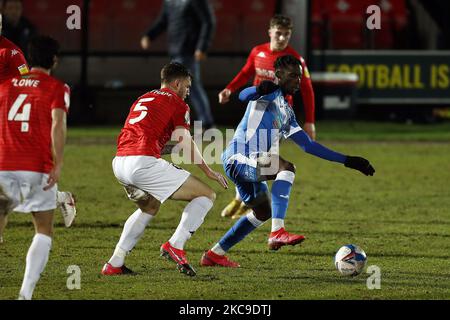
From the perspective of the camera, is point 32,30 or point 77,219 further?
point 32,30

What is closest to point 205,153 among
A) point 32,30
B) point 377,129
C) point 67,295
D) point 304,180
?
point 304,180

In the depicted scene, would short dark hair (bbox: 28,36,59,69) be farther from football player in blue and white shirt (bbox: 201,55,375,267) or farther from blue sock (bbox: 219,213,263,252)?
blue sock (bbox: 219,213,263,252)

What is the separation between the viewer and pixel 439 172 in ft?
51.5

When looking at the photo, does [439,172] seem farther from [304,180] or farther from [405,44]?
[405,44]

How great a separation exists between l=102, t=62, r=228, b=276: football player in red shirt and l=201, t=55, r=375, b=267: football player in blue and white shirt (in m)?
0.67

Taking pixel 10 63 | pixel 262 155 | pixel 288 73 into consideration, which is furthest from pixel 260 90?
pixel 10 63

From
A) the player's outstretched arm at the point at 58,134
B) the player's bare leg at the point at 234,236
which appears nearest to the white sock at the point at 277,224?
the player's bare leg at the point at 234,236

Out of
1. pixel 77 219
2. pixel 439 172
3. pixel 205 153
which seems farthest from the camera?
pixel 205 153

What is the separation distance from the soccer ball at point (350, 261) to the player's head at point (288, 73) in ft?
4.83

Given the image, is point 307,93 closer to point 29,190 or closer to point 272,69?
point 272,69

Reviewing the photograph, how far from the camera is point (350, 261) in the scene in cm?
862

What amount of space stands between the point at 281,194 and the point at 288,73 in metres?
1.01

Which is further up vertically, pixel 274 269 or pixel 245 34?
pixel 245 34
